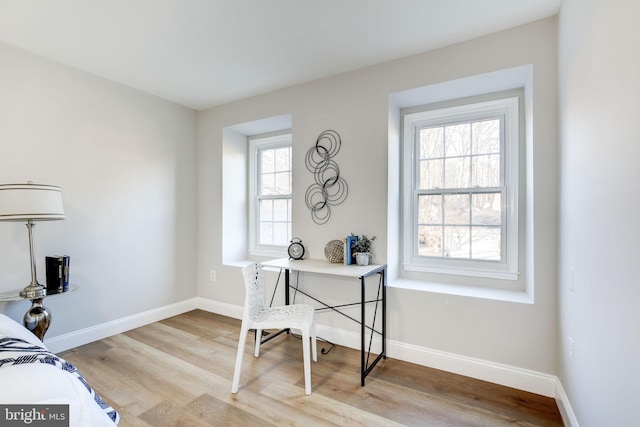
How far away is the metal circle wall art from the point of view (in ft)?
9.34

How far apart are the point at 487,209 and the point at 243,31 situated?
2.33m

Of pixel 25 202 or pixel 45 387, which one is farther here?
pixel 25 202

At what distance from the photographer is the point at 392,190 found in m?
2.68

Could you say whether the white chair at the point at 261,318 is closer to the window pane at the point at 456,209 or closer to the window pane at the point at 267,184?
the window pane at the point at 456,209

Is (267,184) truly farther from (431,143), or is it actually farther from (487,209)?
(487,209)

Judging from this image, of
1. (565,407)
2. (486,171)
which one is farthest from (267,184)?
(565,407)

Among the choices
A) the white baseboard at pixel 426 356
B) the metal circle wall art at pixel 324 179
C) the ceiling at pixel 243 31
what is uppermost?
the ceiling at pixel 243 31

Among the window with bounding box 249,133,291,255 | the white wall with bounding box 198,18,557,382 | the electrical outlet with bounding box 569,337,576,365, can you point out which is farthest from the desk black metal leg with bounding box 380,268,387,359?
the window with bounding box 249,133,291,255

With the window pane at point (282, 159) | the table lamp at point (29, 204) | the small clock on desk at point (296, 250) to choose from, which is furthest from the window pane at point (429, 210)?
the table lamp at point (29, 204)

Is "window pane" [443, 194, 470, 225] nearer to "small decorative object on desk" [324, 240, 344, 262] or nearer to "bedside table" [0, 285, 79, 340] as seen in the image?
"small decorative object on desk" [324, 240, 344, 262]

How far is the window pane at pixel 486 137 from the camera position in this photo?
255cm

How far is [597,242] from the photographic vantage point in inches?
52.7

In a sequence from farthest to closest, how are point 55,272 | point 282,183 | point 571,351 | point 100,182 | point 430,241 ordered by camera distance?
point 282,183, point 100,182, point 430,241, point 55,272, point 571,351

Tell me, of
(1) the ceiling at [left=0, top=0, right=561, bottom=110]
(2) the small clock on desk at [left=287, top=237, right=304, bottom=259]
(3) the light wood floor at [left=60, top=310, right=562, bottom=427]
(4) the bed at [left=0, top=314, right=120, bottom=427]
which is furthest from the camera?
(2) the small clock on desk at [left=287, top=237, right=304, bottom=259]
